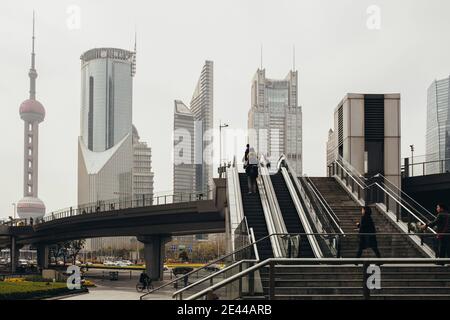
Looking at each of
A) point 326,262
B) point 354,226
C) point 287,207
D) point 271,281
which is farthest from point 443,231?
point 287,207

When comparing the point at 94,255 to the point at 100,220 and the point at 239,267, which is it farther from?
the point at 239,267

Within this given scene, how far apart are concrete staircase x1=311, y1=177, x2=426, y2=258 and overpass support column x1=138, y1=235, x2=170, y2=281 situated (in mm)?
35310

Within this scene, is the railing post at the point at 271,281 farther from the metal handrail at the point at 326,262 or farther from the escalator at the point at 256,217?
the escalator at the point at 256,217

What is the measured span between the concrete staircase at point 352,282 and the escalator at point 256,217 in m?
4.87

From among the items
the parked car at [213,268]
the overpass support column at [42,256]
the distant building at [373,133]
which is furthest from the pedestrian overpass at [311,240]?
the overpass support column at [42,256]

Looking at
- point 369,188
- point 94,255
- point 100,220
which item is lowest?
point 94,255

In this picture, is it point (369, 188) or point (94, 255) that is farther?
point (94, 255)

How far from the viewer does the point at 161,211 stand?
45.2 metres

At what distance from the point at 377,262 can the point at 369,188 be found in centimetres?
1438

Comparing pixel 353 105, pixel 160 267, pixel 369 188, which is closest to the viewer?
pixel 369 188

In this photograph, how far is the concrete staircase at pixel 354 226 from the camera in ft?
47.1

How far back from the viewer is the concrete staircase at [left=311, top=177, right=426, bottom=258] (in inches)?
565

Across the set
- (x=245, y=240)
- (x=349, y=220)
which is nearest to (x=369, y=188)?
(x=349, y=220)
